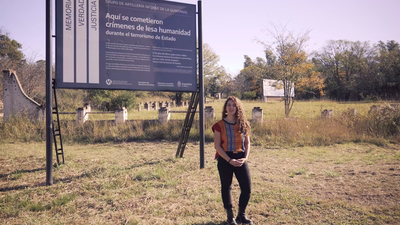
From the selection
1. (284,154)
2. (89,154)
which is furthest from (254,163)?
(89,154)

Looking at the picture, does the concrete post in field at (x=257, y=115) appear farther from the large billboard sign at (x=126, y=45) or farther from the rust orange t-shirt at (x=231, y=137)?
the rust orange t-shirt at (x=231, y=137)

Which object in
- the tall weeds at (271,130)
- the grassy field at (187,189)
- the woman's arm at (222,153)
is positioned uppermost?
the woman's arm at (222,153)

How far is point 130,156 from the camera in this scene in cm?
781

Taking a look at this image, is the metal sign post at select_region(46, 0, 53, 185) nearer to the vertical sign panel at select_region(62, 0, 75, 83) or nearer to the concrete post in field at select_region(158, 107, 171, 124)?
the vertical sign panel at select_region(62, 0, 75, 83)

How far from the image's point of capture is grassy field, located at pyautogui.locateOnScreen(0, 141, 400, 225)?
12.3 feet

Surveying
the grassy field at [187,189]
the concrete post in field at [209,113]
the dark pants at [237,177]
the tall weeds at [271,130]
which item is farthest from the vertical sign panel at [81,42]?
the concrete post in field at [209,113]

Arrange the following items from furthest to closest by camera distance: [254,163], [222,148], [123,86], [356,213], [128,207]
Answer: [254,163] < [123,86] < [128,207] < [356,213] < [222,148]

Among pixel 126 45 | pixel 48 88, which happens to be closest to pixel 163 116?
pixel 126 45

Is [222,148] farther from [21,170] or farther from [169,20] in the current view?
[21,170]

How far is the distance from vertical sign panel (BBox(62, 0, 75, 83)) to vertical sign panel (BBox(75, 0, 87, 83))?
3.2 inches

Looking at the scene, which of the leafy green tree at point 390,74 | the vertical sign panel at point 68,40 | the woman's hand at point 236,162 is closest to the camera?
the woman's hand at point 236,162

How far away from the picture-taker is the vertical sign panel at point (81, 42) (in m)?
5.71

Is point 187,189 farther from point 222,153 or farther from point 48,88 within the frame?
point 48,88

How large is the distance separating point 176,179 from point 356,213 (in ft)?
10.2
